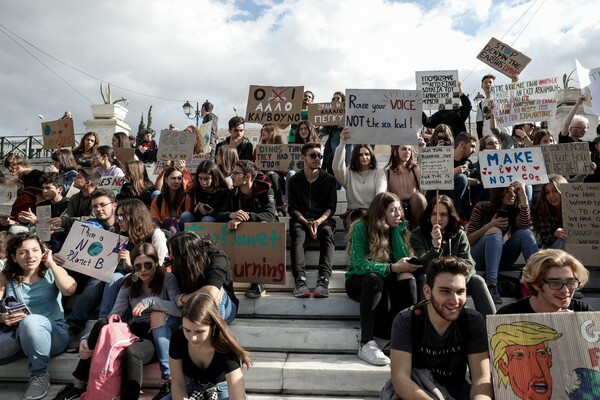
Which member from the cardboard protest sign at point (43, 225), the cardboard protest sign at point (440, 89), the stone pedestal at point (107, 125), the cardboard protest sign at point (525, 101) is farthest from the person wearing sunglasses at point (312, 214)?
the stone pedestal at point (107, 125)

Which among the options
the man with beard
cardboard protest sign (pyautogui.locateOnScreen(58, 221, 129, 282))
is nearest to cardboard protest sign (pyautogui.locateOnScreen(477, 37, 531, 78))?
the man with beard

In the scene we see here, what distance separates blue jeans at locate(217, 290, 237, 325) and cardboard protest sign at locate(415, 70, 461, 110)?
557 cm

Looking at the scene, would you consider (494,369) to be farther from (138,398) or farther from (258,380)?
(138,398)

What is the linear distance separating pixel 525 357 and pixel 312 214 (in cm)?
285

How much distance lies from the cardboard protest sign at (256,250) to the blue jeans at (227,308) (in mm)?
594

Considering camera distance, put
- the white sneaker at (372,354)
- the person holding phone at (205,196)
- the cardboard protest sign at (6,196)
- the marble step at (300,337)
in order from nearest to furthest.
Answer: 1. the white sneaker at (372,354)
2. the marble step at (300,337)
3. the person holding phone at (205,196)
4. the cardboard protest sign at (6,196)

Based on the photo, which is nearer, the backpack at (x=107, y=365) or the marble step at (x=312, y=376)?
the backpack at (x=107, y=365)

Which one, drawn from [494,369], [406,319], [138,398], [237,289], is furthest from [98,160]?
[494,369]

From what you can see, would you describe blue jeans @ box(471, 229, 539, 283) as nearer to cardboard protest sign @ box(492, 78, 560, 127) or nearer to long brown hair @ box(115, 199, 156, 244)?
long brown hair @ box(115, 199, 156, 244)

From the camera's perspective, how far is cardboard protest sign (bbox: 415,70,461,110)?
26.8 ft

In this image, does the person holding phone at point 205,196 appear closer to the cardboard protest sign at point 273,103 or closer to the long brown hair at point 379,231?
the long brown hair at point 379,231

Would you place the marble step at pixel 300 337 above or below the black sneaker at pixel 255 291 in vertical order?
below

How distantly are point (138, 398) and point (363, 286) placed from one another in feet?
5.89

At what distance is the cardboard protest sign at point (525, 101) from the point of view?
25.5 ft
